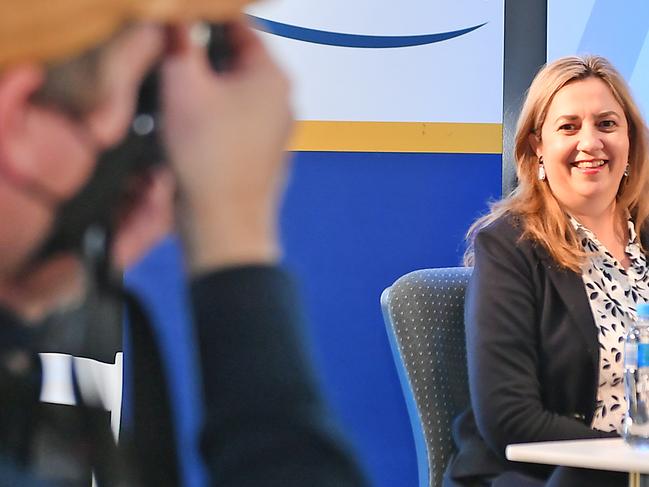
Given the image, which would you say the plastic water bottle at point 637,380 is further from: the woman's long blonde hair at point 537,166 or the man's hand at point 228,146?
the man's hand at point 228,146

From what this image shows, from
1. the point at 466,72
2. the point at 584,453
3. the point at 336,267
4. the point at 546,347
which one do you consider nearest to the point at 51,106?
the point at 336,267

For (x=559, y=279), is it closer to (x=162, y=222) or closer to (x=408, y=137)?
(x=408, y=137)

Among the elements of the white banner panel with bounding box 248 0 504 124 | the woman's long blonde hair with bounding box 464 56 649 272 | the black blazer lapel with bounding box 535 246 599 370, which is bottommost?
the black blazer lapel with bounding box 535 246 599 370

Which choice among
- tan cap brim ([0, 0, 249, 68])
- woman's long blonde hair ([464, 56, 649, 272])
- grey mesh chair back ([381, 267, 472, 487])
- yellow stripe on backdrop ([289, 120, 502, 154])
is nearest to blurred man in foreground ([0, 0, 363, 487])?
tan cap brim ([0, 0, 249, 68])

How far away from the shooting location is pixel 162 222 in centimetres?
57

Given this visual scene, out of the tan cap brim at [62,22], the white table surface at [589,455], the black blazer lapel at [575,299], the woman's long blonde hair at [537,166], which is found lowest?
the white table surface at [589,455]

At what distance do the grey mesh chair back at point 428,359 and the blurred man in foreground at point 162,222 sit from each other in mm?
1416

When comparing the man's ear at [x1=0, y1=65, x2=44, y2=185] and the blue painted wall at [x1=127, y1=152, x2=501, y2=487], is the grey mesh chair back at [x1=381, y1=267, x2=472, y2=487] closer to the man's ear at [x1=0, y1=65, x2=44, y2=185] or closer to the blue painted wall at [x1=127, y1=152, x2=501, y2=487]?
the blue painted wall at [x1=127, y1=152, x2=501, y2=487]

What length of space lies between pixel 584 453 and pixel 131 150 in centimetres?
122

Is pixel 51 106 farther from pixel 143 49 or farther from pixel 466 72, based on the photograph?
pixel 466 72

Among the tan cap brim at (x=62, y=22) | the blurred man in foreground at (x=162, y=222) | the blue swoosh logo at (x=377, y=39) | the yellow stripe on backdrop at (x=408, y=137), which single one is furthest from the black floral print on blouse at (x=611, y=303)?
the tan cap brim at (x=62, y=22)

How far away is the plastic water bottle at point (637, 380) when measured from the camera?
1.79m

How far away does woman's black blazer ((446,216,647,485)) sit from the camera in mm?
1923

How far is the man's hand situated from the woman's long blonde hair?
1.52m
